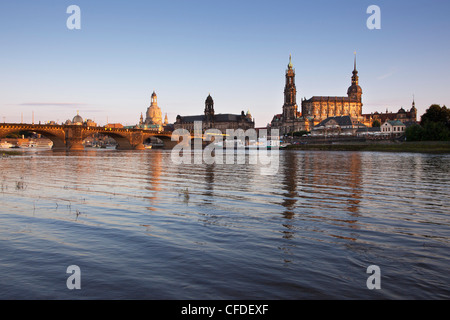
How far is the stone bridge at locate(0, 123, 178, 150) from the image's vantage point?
9663cm

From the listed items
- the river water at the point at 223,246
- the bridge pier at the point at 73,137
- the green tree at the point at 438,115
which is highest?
the green tree at the point at 438,115

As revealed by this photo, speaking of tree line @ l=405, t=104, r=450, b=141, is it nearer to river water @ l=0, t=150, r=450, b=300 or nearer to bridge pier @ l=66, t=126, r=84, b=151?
river water @ l=0, t=150, r=450, b=300

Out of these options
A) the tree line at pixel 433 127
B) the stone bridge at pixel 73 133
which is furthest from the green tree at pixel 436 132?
the stone bridge at pixel 73 133

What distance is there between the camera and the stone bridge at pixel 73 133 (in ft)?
317

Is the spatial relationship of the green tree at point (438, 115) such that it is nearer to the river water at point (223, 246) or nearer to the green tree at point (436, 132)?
the green tree at point (436, 132)

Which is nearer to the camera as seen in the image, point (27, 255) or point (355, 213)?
point (27, 255)

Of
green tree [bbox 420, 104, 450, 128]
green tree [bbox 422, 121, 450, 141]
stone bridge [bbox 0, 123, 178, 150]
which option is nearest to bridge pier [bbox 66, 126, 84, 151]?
stone bridge [bbox 0, 123, 178, 150]

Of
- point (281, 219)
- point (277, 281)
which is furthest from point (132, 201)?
point (277, 281)

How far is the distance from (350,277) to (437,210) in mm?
9380

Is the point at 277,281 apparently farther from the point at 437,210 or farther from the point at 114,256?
the point at 437,210

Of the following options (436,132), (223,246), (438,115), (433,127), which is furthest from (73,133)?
(223,246)

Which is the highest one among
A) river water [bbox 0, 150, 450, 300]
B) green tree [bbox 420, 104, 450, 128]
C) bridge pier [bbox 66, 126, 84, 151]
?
green tree [bbox 420, 104, 450, 128]

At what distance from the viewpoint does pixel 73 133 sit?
116 metres

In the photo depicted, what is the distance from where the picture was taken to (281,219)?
12773 mm
